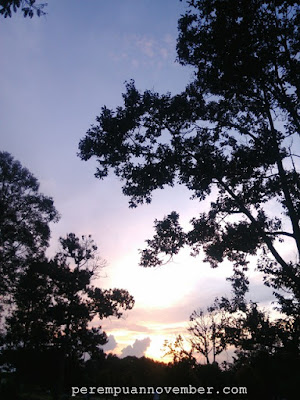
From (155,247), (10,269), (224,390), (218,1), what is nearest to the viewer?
(218,1)

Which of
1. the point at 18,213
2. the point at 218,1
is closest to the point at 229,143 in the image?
the point at 218,1

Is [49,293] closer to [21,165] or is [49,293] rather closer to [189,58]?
[21,165]

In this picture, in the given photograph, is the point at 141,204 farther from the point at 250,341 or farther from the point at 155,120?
the point at 250,341

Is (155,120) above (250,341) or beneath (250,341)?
above

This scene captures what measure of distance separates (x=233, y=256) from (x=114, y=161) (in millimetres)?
7472

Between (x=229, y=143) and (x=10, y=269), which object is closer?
(x=229, y=143)

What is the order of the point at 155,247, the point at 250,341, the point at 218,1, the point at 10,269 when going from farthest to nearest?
1. the point at 10,269
2. the point at 250,341
3. the point at 155,247
4. the point at 218,1

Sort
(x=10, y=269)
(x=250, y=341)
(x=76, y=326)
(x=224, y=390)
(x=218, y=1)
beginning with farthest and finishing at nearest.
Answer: (x=224, y=390), (x=76, y=326), (x=10, y=269), (x=250, y=341), (x=218, y=1)

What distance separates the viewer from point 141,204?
1084 cm

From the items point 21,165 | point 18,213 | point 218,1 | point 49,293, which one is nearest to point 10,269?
point 18,213

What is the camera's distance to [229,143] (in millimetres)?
10516

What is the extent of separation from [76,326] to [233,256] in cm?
2133

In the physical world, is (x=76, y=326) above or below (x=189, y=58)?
below

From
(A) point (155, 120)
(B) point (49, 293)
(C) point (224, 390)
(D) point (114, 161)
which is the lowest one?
(C) point (224, 390)
